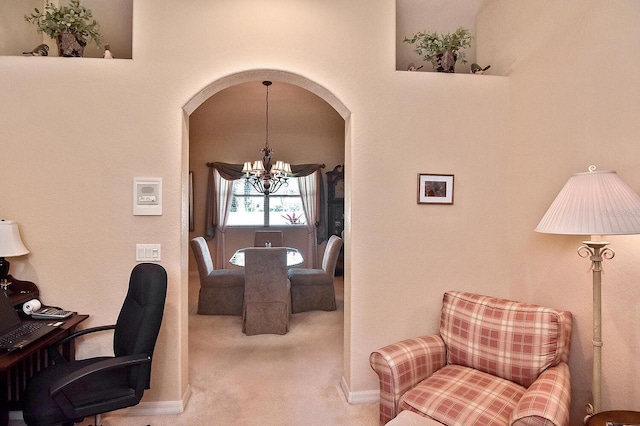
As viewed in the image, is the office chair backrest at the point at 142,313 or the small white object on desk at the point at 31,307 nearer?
the office chair backrest at the point at 142,313

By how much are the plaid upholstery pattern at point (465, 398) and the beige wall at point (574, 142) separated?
1.81 feet

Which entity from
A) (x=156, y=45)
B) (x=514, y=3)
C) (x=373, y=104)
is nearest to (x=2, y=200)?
(x=156, y=45)

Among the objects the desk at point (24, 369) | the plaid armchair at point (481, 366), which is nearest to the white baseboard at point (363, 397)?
the plaid armchair at point (481, 366)

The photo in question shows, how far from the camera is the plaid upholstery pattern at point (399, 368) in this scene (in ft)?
6.55

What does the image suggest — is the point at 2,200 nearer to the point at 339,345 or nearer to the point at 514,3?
the point at 339,345

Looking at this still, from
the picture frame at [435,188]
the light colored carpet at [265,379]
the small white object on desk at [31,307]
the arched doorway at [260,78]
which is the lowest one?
the light colored carpet at [265,379]

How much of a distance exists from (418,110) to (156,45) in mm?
1953

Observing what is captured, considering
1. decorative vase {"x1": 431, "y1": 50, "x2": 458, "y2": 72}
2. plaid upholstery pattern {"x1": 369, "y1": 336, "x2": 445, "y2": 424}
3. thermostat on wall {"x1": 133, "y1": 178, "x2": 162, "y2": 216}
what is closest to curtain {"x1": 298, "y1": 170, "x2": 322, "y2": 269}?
decorative vase {"x1": 431, "y1": 50, "x2": 458, "y2": 72}

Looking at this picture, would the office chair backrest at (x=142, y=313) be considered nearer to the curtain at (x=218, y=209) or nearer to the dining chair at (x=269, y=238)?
the dining chair at (x=269, y=238)

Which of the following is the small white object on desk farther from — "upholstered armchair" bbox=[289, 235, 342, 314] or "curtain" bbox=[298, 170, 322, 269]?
"curtain" bbox=[298, 170, 322, 269]

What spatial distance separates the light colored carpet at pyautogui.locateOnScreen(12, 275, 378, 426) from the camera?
240 cm

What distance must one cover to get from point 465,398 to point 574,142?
1648mm

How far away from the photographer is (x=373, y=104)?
263 centimetres

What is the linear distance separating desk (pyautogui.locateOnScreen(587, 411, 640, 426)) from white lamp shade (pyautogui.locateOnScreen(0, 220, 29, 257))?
324cm
